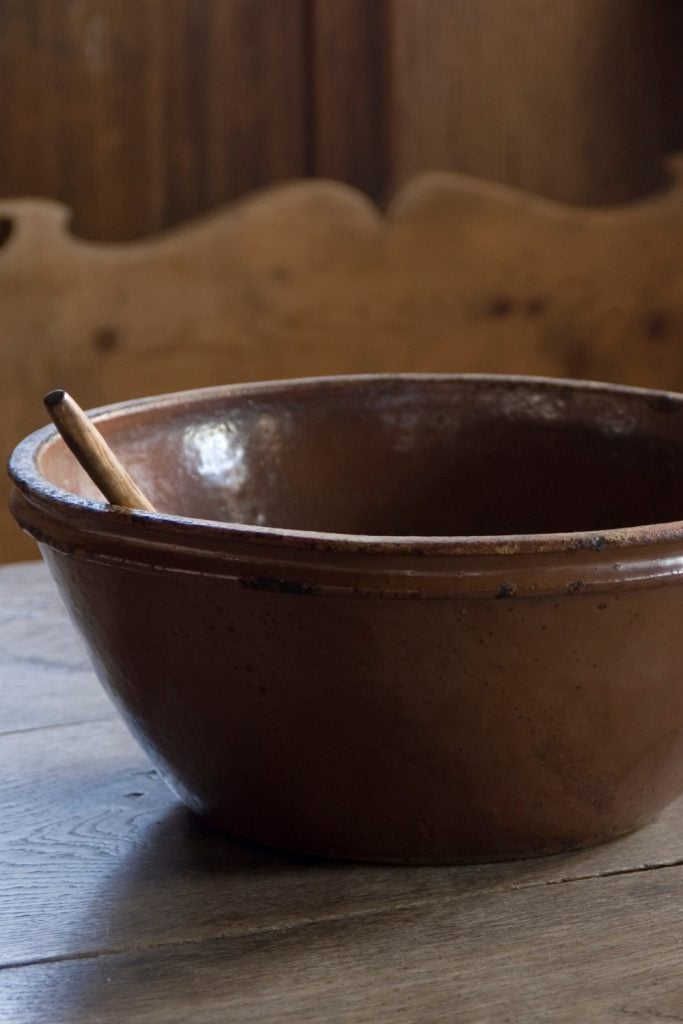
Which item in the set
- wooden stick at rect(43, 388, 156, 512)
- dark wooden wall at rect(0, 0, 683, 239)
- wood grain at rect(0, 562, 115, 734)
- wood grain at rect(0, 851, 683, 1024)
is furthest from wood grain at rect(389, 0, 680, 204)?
wood grain at rect(0, 851, 683, 1024)

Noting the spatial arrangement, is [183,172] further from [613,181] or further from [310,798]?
[310,798]

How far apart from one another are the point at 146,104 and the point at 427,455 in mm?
1185

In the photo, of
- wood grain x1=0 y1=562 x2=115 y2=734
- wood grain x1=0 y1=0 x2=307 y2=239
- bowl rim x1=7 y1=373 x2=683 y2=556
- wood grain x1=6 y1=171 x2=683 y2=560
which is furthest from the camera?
wood grain x1=0 y1=0 x2=307 y2=239

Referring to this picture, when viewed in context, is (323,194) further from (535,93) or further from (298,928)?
(298,928)

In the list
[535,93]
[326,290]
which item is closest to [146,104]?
[326,290]

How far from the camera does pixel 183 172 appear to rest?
6.52 feet

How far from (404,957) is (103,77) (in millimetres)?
1602

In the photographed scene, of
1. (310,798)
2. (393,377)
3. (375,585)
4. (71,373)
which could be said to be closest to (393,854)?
(310,798)

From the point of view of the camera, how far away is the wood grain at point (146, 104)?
1.89 meters

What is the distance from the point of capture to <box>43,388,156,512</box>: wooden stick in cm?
68

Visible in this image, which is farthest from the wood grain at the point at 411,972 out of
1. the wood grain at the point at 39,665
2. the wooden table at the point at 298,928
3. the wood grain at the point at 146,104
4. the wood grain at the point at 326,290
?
the wood grain at the point at 146,104

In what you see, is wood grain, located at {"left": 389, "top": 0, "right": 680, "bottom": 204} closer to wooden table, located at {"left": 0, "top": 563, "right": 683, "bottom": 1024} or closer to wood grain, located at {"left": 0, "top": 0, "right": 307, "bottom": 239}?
wood grain, located at {"left": 0, "top": 0, "right": 307, "bottom": 239}

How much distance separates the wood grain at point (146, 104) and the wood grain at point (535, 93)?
20 cm

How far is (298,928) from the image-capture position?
2.03ft
